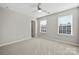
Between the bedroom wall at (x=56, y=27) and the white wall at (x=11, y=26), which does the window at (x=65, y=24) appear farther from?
the white wall at (x=11, y=26)

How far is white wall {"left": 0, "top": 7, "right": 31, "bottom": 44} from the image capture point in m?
3.42

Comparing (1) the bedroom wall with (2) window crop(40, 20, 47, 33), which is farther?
(2) window crop(40, 20, 47, 33)

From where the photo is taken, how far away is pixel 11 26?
3.90 m

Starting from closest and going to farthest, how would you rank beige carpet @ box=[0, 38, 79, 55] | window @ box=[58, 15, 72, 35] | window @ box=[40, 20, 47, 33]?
beige carpet @ box=[0, 38, 79, 55] < window @ box=[58, 15, 72, 35] < window @ box=[40, 20, 47, 33]

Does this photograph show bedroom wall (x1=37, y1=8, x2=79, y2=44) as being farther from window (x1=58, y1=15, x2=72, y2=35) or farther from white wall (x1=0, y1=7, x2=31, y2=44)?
white wall (x1=0, y1=7, x2=31, y2=44)

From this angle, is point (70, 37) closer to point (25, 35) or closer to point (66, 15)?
point (66, 15)

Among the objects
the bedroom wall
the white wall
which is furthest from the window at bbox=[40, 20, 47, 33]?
the white wall

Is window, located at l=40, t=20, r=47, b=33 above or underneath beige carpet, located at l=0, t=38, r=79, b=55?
above

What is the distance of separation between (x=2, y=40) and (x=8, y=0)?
2247 mm

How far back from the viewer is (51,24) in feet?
13.5

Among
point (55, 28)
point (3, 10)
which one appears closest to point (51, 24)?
point (55, 28)

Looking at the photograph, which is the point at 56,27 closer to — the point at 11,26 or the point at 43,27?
the point at 43,27

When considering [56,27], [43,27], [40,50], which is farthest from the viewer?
[56,27]

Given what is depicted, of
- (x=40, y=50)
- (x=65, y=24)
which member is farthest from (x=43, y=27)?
→ (x=40, y=50)
